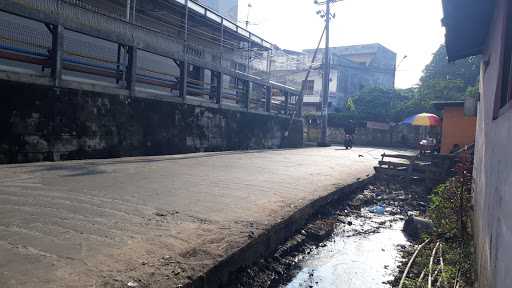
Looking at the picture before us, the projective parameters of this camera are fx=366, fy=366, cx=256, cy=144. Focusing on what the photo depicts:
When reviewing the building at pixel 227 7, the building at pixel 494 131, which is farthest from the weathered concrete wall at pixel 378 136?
the building at pixel 494 131

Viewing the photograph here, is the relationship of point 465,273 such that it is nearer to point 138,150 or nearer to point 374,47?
point 138,150

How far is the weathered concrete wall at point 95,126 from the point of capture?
8195 mm

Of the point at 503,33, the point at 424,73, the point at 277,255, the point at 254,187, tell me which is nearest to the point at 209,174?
the point at 254,187

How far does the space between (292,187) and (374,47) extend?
4073 centimetres

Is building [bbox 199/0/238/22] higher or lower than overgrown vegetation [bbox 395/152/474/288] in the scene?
higher

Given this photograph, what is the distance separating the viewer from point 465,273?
4680 mm

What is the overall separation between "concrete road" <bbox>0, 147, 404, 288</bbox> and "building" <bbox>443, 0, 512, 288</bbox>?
2386 mm

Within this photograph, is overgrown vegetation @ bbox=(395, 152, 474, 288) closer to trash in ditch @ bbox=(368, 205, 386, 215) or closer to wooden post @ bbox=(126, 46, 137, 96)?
trash in ditch @ bbox=(368, 205, 386, 215)

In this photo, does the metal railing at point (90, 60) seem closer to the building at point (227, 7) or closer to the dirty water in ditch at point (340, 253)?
the dirty water in ditch at point (340, 253)

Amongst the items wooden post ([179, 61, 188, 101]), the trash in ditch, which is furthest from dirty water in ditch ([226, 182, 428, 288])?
wooden post ([179, 61, 188, 101])

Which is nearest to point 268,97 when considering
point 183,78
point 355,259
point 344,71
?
point 183,78

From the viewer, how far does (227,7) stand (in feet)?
111

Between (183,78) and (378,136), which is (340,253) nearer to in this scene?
(183,78)

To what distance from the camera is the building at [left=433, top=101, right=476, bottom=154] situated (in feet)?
46.2
